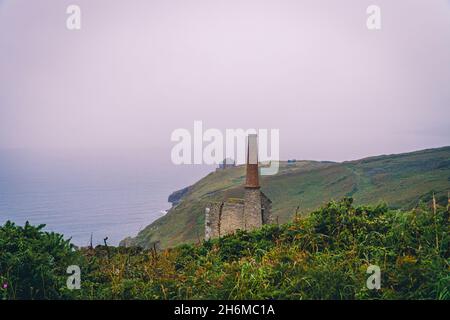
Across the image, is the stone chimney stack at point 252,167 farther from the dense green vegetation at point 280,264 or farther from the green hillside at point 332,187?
the green hillside at point 332,187

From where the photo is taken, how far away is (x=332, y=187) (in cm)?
6962

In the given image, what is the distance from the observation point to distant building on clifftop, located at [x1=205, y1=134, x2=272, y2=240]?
23.8 meters

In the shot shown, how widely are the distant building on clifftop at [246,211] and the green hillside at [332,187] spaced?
1042 inches

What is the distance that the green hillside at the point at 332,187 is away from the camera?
5606cm

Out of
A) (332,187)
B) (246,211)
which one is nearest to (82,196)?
(246,211)

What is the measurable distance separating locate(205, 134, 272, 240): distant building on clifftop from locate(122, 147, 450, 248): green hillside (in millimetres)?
26455

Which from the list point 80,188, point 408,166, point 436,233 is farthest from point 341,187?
point 436,233

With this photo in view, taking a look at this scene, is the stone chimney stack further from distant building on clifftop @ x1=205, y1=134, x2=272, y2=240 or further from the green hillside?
the green hillside

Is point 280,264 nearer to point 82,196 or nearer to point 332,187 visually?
point 82,196

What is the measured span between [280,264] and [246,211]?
15.2 m

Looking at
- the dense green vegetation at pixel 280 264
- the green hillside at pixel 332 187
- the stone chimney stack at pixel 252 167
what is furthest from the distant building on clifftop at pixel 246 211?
the green hillside at pixel 332 187

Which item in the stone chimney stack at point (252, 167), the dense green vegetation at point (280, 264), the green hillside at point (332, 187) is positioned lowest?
the green hillside at point (332, 187)

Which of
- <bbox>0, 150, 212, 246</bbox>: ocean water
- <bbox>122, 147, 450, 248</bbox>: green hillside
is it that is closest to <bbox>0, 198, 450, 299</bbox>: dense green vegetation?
<bbox>0, 150, 212, 246</bbox>: ocean water
